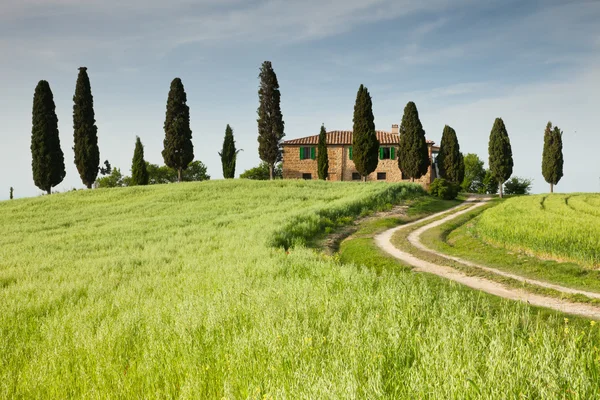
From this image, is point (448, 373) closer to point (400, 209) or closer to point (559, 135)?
point (400, 209)

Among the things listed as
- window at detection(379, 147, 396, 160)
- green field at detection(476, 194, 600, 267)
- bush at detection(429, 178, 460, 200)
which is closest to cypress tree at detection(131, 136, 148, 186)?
window at detection(379, 147, 396, 160)

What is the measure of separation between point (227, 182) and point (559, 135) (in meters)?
46.0

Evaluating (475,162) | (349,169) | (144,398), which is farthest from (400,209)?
(475,162)

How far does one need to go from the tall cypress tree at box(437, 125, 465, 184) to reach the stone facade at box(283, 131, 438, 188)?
112 inches

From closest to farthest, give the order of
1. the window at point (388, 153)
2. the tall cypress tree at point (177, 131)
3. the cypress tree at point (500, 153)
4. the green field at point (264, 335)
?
the green field at point (264, 335) < the tall cypress tree at point (177, 131) < the cypress tree at point (500, 153) < the window at point (388, 153)

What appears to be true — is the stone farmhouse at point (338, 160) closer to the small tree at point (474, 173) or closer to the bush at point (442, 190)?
the bush at point (442, 190)

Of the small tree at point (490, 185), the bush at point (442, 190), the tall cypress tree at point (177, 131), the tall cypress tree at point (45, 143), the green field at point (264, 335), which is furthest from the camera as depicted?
the small tree at point (490, 185)

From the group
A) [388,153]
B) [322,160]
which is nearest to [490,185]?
[388,153]

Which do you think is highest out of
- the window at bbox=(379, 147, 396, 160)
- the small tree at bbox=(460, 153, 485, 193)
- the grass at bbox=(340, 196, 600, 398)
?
the window at bbox=(379, 147, 396, 160)

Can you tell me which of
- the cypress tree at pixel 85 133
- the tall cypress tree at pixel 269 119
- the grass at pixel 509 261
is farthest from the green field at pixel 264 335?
the tall cypress tree at pixel 269 119

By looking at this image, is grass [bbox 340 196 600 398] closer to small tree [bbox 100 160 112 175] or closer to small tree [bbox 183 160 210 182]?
small tree [bbox 100 160 112 175]

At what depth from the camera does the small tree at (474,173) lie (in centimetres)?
8325

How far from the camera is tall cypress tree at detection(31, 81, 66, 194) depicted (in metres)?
46.3

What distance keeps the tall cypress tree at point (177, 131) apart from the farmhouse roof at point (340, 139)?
16323 mm
